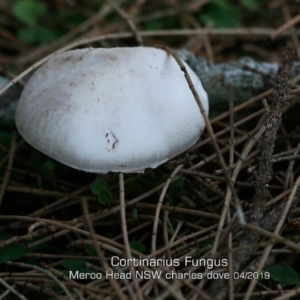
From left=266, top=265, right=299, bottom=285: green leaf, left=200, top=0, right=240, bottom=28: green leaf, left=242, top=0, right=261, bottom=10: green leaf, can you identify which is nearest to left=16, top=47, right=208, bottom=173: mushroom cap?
left=266, top=265, right=299, bottom=285: green leaf

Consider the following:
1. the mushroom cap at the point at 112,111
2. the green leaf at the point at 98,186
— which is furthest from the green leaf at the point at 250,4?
the green leaf at the point at 98,186

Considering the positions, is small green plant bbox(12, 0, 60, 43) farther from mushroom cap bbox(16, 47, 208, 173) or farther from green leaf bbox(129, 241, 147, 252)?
green leaf bbox(129, 241, 147, 252)

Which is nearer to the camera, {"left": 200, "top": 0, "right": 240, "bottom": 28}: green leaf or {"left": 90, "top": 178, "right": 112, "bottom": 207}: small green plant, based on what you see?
{"left": 90, "top": 178, "right": 112, "bottom": 207}: small green plant

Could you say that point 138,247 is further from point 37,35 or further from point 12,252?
point 37,35

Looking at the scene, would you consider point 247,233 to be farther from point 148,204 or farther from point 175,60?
point 175,60

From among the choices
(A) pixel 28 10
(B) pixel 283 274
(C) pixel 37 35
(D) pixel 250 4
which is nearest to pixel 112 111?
(B) pixel 283 274

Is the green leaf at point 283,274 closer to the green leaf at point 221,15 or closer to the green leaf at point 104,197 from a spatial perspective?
the green leaf at point 104,197

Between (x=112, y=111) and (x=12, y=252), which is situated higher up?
(x=112, y=111)
